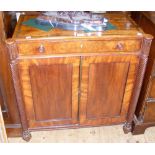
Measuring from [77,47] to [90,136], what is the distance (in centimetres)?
71

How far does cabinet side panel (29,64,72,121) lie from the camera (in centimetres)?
116

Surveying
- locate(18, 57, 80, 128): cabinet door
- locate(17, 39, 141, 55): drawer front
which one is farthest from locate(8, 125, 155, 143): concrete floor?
locate(17, 39, 141, 55): drawer front

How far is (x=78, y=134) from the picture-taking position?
1.55 m

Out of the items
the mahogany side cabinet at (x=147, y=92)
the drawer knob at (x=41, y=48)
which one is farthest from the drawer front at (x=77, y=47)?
the mahogany side cabinet at (x=147, y=92)

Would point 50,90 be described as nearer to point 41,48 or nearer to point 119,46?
point 41,48

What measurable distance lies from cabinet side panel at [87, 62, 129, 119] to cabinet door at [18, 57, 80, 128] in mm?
91

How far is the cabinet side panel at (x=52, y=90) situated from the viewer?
116 centimetres

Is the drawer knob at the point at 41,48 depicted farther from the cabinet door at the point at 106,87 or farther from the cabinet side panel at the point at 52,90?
the cabinet door at the point at 106,87

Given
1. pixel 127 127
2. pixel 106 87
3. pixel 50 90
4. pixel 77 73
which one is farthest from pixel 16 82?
pixel 127 127

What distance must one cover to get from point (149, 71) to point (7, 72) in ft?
2.55

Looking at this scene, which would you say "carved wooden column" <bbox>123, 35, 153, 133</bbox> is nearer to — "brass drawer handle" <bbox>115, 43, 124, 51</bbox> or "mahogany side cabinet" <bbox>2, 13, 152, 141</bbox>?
"mahogany side cabinet" <bbox>2, 13, 152, 141</bbox>

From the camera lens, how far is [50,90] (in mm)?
1251

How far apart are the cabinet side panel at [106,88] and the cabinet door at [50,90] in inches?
3.6
